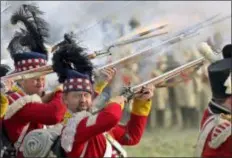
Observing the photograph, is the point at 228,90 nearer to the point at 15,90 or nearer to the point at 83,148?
the point at 83,148

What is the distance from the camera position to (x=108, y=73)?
6832 millimetres

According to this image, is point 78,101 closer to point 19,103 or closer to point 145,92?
point 145,92

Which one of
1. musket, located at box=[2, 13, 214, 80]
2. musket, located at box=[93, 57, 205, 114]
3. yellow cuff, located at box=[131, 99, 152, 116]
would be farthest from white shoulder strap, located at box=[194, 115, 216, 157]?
musket, located at box=[2, 13, 214, 80]

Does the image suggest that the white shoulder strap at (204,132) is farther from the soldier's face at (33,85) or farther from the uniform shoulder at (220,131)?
the soldier's face at (33,85)

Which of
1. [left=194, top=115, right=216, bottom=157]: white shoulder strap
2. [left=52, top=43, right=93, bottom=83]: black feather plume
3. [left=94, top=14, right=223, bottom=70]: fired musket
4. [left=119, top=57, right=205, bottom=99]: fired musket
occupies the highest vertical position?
[left=52, top=43, right=93, bottom=83]: black feather plume

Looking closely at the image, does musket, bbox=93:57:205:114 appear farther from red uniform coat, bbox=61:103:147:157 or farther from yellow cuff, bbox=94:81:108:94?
yellow cuff, bbox=94:81:108:94

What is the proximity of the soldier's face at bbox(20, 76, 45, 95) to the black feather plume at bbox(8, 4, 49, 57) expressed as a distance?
1.40ft

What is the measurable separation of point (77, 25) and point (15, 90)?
3314 millimetres

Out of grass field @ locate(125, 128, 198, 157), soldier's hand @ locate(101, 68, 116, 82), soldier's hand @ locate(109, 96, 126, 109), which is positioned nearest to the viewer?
soldier's hand @ locate(109, 96, 126, 109)

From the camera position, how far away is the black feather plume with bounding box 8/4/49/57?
23.6 feet

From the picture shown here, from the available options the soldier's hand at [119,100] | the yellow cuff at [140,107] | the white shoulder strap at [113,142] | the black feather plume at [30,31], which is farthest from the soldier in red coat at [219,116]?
the black feather plume at [30,31]

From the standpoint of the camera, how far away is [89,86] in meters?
6.00

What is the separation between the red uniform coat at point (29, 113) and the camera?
6.43m

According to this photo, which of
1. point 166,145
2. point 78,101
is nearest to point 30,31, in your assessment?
point 78,101
